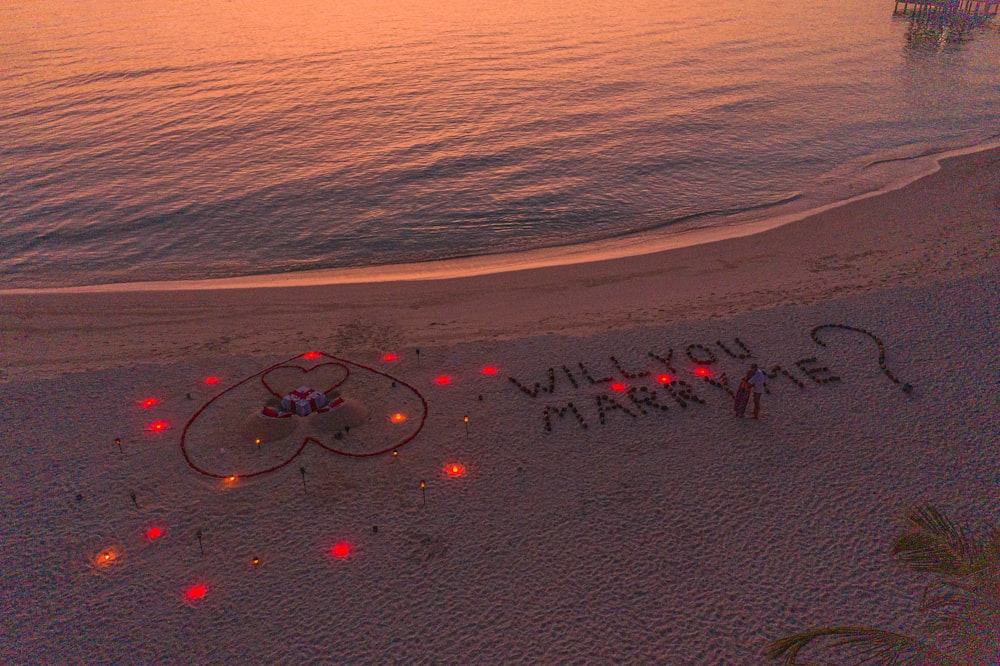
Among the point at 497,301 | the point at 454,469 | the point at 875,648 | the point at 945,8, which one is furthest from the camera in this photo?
the point at 945,8

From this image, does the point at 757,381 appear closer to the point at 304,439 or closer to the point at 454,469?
the point at 454,469

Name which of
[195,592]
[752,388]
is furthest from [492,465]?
[752,388]

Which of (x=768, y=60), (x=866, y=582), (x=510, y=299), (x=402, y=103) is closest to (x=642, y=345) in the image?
(x=510, y=299)

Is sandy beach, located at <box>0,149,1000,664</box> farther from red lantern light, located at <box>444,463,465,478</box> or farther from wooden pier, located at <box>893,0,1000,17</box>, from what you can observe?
wooden pier, located at <box>893,0,1000,17</box>

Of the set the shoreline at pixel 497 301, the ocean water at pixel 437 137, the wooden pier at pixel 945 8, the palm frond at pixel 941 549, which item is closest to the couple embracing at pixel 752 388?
the palm frond at pixel 941 549

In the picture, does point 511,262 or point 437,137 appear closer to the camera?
point 511,262

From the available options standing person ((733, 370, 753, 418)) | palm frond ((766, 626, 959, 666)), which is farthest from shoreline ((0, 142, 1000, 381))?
palm frond ((766, 626, 959, 666))

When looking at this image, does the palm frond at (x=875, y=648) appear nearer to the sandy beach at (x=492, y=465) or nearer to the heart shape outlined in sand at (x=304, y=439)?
the sandy beach at (x=492, y=465)
